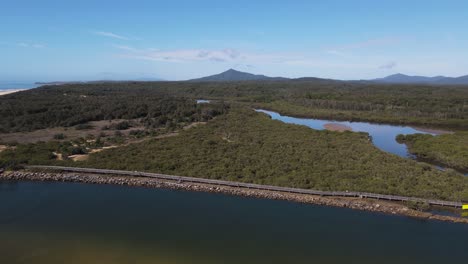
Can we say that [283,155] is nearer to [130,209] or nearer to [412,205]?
[412,205]

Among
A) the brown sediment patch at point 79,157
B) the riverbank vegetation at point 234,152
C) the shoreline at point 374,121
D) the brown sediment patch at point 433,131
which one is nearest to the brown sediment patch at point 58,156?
the riverbank vegetation at point 234,152

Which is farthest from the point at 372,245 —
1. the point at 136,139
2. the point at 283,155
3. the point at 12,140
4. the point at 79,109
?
the point at 79,109

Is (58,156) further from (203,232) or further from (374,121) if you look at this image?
(374,121)

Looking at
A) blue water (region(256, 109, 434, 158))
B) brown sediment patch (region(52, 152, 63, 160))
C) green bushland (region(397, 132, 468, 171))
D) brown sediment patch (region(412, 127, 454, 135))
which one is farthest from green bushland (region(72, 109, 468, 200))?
brown sediment patch (region(412, 127, 454, 135))

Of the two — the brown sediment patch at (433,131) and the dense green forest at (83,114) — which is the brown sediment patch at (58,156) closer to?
the dense green forest at (83,114)

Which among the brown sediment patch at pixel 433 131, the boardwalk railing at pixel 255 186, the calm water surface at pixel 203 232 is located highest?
the brown sediment patch at pixel 433 131
